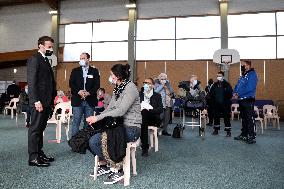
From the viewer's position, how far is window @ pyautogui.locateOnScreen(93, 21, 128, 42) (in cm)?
1305

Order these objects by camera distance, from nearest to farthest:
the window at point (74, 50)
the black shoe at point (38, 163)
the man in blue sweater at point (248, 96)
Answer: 1. the black shoe at point (38, 163)
2. the man in blue sweater at point (248, 96)
3. the window at point (74, 50)

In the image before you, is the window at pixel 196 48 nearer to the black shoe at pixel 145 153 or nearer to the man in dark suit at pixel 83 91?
the man in dark suit at pixel 83 91

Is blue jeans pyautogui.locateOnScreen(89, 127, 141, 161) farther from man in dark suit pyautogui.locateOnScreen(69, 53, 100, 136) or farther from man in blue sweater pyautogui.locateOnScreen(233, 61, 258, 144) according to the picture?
man in blue sweater pyautogui.locateOnScreen(233, 61, 258, 144)

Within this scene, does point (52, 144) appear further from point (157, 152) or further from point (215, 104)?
point (215, 104)

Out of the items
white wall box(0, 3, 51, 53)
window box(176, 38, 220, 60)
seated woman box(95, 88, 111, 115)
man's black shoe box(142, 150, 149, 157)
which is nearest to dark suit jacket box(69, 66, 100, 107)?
man's black shoe box(142, 150, 149, 157)

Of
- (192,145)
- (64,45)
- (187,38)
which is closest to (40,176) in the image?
(192,145)

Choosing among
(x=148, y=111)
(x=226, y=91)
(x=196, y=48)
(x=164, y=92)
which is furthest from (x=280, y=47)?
(x=148, y=111)

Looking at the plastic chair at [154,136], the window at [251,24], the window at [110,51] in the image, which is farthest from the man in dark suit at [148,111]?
the window at [110,51]

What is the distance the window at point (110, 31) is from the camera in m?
13.0

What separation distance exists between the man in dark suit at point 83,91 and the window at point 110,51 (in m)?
8.61

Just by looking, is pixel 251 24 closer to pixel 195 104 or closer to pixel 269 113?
pixel 269 113

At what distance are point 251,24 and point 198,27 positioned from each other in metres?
2.13

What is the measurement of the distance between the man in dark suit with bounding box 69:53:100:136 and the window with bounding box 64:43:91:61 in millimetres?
9255

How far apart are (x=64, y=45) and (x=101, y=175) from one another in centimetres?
1187
